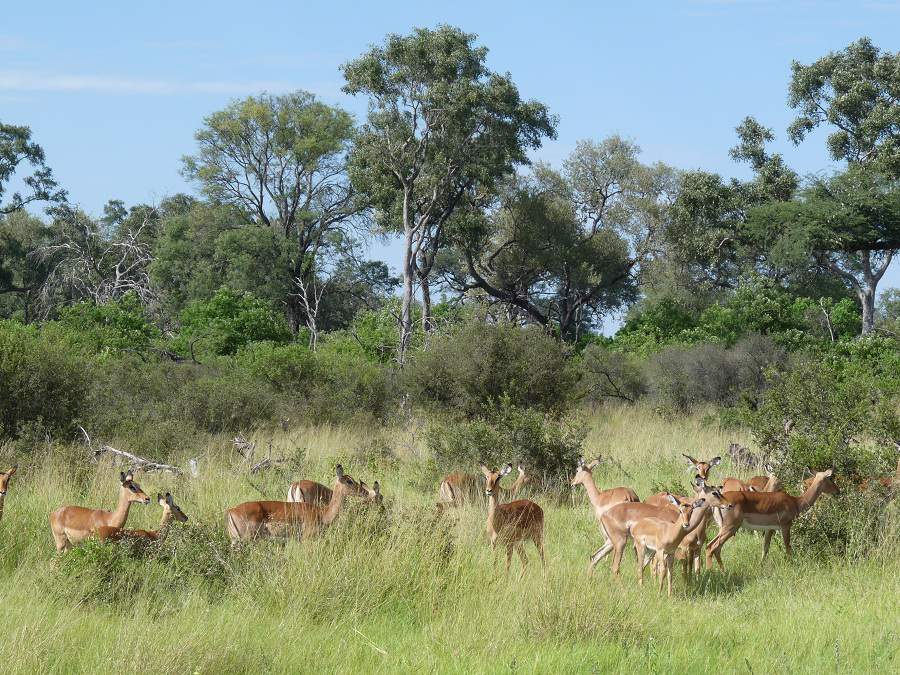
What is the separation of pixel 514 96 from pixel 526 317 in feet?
33.6

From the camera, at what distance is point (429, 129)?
28.3 m

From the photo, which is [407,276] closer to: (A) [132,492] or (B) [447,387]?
(B) [447,387]

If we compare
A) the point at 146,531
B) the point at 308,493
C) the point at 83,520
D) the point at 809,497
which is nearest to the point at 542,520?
the point at 308,493

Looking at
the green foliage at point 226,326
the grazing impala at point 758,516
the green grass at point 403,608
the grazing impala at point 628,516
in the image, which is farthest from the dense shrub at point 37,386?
the green foliage at point 226,326

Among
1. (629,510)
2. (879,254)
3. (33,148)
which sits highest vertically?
(33,148)

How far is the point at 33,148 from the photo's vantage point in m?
40.3

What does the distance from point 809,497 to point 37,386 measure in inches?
346

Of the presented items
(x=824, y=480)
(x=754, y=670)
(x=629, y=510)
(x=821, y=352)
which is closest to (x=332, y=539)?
(x=629, y=510)

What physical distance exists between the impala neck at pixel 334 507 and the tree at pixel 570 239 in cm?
2514

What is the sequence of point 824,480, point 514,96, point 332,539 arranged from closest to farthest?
1. point 332,539
2. point 824,480
3. point 514,96

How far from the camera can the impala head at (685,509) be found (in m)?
7.09

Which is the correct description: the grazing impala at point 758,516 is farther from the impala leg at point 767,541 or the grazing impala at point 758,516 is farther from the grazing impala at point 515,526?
the grazing impala at point 515,526

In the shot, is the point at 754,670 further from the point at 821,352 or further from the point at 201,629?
the point at 821,352

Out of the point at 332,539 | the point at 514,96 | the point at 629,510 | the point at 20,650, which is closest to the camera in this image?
the point at 20,650
